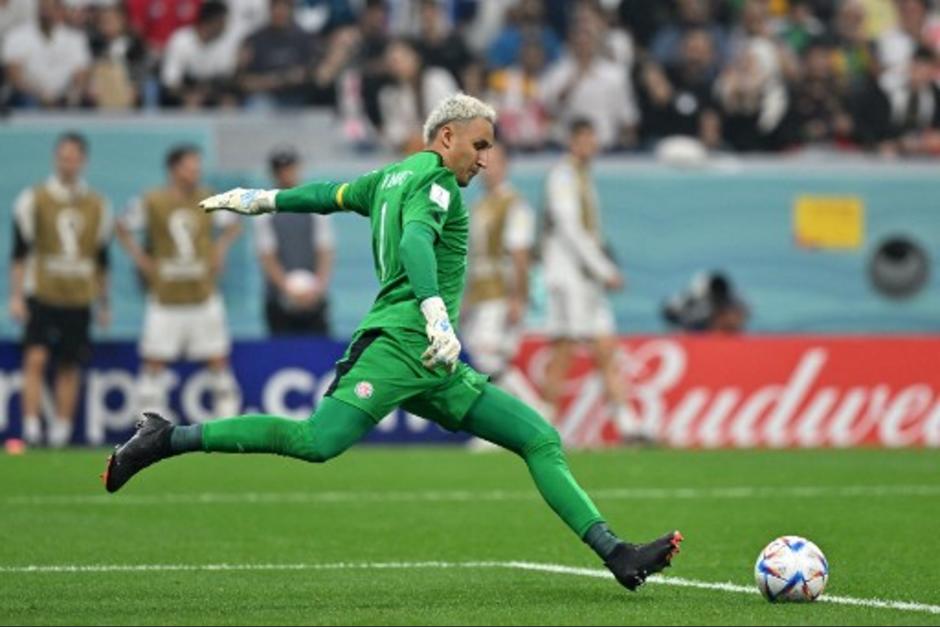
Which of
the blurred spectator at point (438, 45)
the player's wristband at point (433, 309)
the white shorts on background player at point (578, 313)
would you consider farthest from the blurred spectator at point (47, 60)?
the player's wristband at point (433, 309)

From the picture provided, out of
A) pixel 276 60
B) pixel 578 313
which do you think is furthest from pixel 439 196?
pixel 276 60

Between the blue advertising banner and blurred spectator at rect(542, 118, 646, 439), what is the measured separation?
201 centimetres

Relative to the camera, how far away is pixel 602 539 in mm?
9828

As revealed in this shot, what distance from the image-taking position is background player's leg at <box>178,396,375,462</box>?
9.81m

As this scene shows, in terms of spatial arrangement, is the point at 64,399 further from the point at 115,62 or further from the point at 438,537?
the point at 438,537

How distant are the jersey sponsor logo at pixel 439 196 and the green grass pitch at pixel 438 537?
5.66 ft

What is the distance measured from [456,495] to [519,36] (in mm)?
10862

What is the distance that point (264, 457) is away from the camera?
68.8 ft

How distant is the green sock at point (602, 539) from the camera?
9.78 meters

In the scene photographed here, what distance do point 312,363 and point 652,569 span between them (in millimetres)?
12734

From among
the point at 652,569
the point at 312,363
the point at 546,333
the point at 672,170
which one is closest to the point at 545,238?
the point at 546,333

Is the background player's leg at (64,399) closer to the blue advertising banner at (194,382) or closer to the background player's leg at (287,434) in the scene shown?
the blue advertising banner at (194,382)

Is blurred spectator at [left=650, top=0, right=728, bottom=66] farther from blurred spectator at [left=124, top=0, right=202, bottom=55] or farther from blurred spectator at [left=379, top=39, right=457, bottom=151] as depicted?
blurred spectator at [left=124, top=0, right=202, bottom=55]

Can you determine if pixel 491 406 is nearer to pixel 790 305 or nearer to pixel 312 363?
pixel 312 363
